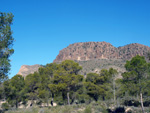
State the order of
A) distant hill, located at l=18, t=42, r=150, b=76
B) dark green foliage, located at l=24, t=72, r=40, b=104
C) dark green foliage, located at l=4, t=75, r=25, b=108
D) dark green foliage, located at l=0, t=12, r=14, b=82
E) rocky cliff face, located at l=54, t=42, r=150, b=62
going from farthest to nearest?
rocky cliff face, located at l=54, t=42, r=150, b=62, distant hill, located at l=18, t=42, r=150, b=76, dark green foliage, located at l=24, t=72, r=40, b=104, dark green foliage, located at l=4, t=75, r=25, b=108, dark green foliage, located at l=0, t=12, r=14, b=82

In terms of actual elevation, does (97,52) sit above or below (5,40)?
above

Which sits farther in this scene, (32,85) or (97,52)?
(97,52)

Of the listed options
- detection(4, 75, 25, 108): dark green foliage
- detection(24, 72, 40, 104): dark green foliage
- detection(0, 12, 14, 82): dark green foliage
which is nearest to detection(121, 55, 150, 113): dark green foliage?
detection(0, 12, 14, 82): dark green foliage

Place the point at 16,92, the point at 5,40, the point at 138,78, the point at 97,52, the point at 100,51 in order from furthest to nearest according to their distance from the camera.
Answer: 1. the point at 97,52
2. the point at 100,51
3. the point at 16,92
4. the point at 138,78
5. the point at 5,40

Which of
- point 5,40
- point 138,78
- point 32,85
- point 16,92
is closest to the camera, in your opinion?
point 5,40

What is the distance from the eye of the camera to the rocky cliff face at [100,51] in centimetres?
→ 16430

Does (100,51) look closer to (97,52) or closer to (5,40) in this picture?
(97,52)

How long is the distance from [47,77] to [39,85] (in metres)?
2.56

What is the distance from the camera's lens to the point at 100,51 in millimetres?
175125

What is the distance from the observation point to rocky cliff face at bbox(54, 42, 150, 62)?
164 m

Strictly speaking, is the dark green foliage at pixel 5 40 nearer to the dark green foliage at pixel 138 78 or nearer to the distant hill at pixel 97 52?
the dark green foliage at pixel 138 78

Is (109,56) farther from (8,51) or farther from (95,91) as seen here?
(8,51)

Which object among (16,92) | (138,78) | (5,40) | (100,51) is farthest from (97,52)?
(5,40)

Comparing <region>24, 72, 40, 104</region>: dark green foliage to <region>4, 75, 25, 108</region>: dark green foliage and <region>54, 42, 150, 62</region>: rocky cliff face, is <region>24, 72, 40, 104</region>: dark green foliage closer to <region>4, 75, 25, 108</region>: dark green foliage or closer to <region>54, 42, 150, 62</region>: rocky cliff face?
<region>4, 75, 25, 108</region>: dark green foliage
